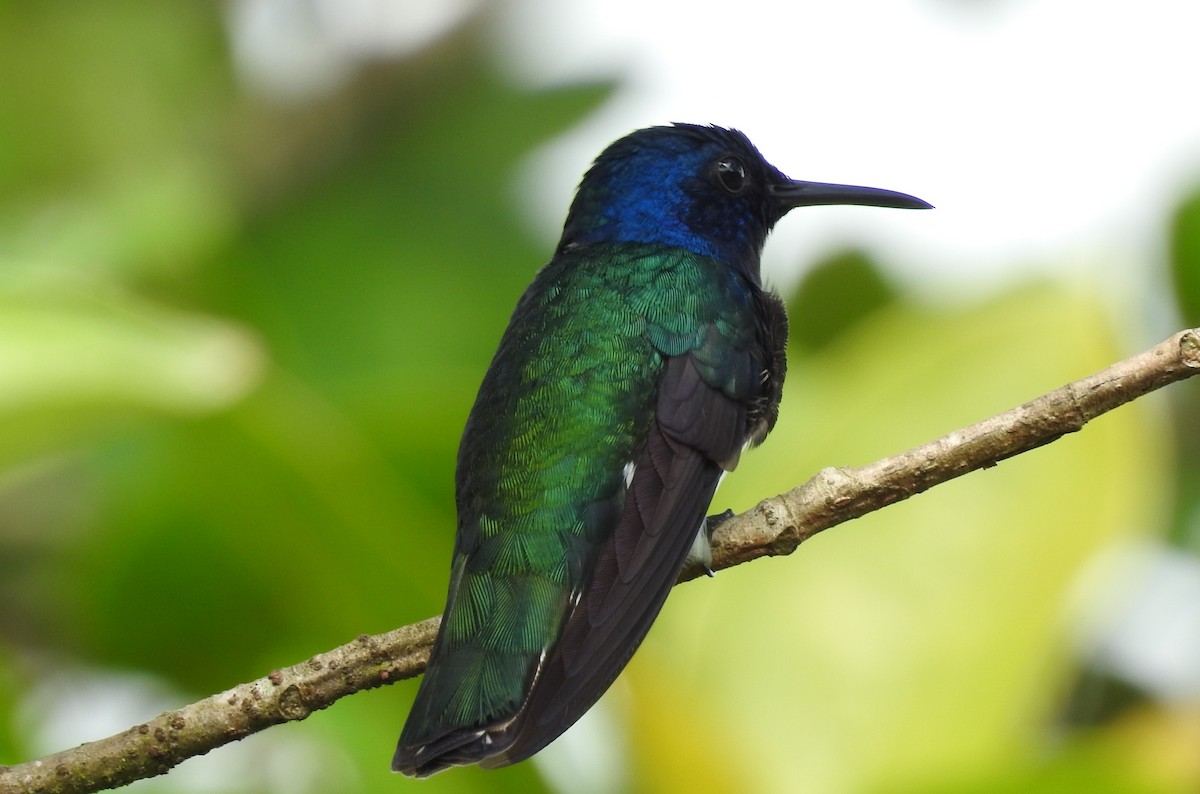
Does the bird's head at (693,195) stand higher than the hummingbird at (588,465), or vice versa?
the bird's head at (693,195)

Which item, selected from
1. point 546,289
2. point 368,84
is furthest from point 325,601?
point 368,84

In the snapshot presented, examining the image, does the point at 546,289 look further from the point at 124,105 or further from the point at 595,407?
the point at 124,105

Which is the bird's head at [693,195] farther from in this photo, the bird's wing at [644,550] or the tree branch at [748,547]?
the tree branch at [748,547]

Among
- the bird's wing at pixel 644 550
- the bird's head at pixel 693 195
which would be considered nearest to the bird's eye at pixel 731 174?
the bird's head at pixel 693 195

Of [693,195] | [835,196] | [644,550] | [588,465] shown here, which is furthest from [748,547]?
[835,196]

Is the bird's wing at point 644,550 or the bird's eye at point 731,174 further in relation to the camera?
the bird's eye at point 731,174

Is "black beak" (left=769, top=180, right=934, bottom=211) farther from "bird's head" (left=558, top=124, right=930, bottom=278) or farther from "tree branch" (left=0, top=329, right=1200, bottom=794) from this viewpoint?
"tree branch" (left=0, top=329, right=1200, bottom=794)
